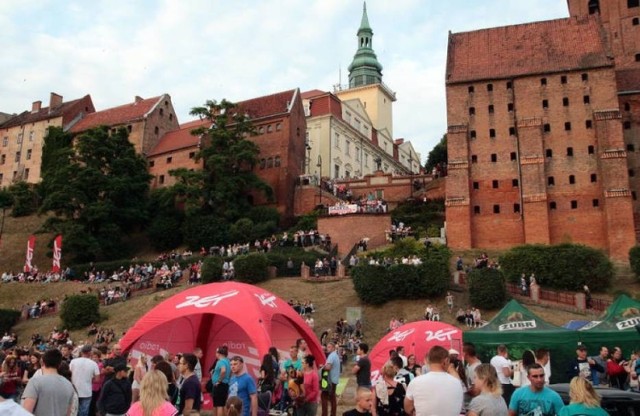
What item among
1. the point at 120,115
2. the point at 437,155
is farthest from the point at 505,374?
the point at 437,155

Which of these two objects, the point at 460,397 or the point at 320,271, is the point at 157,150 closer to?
the point at 320,271

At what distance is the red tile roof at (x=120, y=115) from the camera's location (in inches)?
2473

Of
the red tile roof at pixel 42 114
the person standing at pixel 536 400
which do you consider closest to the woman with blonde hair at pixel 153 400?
the person standing at pixel 536 400

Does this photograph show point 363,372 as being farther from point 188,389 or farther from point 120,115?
point 120,115

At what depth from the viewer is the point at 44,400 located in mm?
6875

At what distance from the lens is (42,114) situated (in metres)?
70.8

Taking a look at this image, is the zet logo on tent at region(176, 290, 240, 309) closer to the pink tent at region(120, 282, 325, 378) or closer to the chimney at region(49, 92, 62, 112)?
the pink tent at region(120, 282, 325, 378)

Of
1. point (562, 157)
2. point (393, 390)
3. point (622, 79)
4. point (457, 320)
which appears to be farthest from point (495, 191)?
point (393, 390)

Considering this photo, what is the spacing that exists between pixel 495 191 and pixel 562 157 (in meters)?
5.40

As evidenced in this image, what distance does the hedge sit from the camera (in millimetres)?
Answer: 32656

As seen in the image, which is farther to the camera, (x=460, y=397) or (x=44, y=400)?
(x=44, y=400)

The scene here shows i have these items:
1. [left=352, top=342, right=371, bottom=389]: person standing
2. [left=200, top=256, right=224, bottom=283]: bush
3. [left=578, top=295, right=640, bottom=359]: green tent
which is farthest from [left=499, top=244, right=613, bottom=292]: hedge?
[left=352, top=342, right=371, bottom=389]: person standing

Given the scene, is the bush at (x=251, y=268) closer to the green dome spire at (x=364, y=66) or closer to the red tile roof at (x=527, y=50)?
the red tile roof at (x=527, y=50)

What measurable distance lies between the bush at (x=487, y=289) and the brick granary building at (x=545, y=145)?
13.5m
